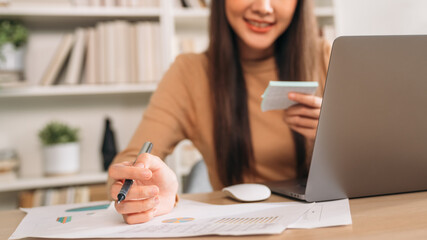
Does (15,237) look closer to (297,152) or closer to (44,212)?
(44,212)

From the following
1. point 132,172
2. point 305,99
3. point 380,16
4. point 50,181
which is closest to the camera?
point 132,172

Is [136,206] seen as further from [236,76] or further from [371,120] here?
[236,76]

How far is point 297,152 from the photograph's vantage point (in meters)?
1.14

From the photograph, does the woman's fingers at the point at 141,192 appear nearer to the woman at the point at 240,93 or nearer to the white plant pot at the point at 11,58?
the woman at the point at 240,93

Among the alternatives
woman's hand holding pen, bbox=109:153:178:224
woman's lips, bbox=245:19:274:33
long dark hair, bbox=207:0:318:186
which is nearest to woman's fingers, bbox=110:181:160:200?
woman's hand holding pen, bbox=109:153:178:224

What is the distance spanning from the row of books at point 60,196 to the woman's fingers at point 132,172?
152cm

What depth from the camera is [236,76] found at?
4.04 ft

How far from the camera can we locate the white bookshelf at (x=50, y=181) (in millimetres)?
2002

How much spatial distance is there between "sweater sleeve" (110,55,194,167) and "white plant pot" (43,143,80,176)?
1.08 metres

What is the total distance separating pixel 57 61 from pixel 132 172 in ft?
5.69

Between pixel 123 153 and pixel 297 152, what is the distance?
50cm

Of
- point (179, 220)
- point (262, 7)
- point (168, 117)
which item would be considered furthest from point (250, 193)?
point (262, 7)

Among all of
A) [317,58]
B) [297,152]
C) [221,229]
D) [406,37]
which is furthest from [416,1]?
[221,229]

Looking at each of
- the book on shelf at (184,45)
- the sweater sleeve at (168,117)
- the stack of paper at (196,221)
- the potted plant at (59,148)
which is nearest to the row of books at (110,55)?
the book on shelf at (184,45)
